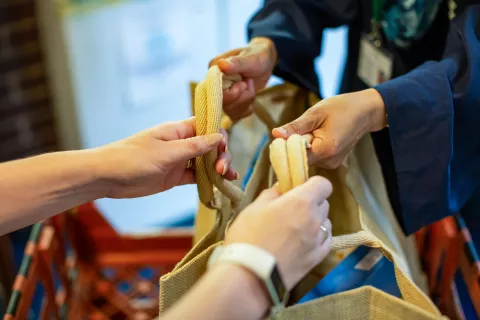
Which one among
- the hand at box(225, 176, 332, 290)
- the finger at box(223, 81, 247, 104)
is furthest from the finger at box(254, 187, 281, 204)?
the finger at box(223, 81, 247, 104)

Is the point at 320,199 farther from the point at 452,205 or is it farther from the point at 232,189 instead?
the point at 452,205

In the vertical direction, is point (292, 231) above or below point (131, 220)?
above

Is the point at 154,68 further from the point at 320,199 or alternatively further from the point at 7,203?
the point at 320,199

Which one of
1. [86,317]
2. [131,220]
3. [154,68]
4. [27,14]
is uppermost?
[27,14]

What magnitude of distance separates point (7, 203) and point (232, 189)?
0.20 m

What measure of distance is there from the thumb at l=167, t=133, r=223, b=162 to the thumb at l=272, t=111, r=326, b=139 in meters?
0.05

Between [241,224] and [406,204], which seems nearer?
[241,224]

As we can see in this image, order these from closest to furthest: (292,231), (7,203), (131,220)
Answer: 1. (292,231)
2. (7,203)
3. (131,220)

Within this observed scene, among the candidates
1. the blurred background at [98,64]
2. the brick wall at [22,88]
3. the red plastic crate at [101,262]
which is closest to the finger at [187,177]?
the red plastic crate at [101,262]

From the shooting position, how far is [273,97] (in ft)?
2.36

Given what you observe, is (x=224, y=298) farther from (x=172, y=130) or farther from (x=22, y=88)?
(x=22, y=88)

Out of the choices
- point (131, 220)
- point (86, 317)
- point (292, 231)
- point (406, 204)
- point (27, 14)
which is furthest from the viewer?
point (131, 220)

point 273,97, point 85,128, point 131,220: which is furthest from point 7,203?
point 131,220

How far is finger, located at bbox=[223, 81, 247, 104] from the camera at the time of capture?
0.61 metres
